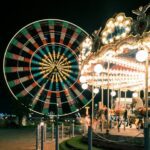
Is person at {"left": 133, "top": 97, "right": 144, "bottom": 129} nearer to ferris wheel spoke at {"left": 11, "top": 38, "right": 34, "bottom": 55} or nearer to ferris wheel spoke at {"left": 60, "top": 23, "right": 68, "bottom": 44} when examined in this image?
ferris wheel spoke at {"left": 60, "top": 23, "right": 68, "bottom": 44}

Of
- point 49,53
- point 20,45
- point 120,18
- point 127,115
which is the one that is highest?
point 20,45

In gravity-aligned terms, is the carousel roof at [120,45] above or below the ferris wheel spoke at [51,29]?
below

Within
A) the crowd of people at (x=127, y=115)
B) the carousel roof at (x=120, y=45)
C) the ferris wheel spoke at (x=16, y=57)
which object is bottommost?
the crowd of people at (x=127, y=115)

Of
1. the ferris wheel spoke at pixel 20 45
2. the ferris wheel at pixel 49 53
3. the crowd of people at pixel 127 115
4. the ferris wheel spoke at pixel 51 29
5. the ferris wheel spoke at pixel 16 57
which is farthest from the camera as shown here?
the ferris wheel spoke at pixel 51 29

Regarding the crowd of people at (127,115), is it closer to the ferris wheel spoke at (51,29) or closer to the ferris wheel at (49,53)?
the ferris wheel at (49,53)

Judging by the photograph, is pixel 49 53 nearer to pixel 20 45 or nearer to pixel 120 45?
pixel 20 45

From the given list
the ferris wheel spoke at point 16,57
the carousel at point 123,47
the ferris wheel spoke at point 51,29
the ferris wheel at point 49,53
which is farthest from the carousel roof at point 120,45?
the ferris wheel spoke at point 16,57

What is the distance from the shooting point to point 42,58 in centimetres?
1959

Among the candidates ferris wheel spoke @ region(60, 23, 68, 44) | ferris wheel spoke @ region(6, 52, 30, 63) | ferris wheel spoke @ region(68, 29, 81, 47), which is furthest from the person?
ferris wheel spoke @ region(6, 52, 30, 63)

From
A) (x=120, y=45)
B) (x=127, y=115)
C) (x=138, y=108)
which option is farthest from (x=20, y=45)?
(x=120, y=45)

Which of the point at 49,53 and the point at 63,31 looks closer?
the point at 49,53

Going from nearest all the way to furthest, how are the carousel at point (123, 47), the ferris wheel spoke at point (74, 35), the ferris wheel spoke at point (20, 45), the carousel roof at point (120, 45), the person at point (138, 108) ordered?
the carousel at point (123, 47) → the carousel roof at point (120, 45) → the person at point (138, 108) → the ferris wheel spoke at point (74, 35) → the ferris wheel spoke at point (20, 45)

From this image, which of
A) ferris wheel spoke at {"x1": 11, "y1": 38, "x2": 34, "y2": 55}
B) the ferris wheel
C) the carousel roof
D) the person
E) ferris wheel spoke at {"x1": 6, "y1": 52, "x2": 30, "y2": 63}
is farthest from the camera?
ferris wheel spoke at {"x1": 6, "y1": 52, "x2": 30, "y2": 63}

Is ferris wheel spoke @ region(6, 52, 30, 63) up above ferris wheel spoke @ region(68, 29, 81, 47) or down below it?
below
